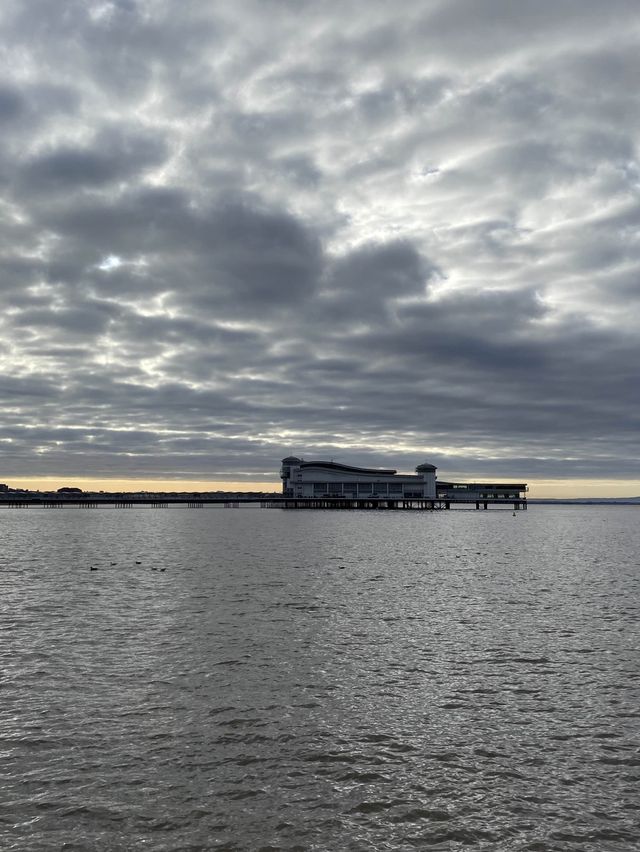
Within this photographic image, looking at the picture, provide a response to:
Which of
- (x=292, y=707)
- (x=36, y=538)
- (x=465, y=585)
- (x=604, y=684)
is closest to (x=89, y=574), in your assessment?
(x=465, y=585)

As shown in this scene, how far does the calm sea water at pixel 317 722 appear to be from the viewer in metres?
12.2

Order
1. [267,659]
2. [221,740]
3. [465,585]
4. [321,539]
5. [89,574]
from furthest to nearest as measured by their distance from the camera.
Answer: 1. [321,539]
2. [89,574]
3. [465,585]
4. [267,659]
5. [221,740]

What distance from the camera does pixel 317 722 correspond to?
17.4 metres

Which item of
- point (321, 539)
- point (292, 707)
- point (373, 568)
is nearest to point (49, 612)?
point (292, 707)

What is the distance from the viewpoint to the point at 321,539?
91.6 m

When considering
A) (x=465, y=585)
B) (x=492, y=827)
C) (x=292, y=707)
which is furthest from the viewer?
(x=465, y=585)

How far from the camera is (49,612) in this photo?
32844mm

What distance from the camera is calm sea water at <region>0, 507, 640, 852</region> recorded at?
479 inches

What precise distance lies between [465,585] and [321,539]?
4751 centimetres

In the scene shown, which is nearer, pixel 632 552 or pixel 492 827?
pixel 492 827

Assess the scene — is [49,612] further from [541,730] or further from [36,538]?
[36,538]

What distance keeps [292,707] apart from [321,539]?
73481 millimetres

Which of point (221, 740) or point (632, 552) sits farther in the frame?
point (632, 552)

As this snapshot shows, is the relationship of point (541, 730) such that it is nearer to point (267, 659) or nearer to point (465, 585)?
point (267, 659)
